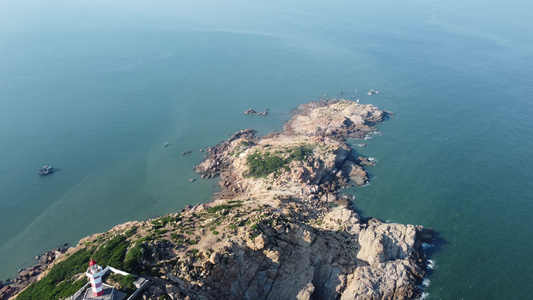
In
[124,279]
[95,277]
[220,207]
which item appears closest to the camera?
[95,277]

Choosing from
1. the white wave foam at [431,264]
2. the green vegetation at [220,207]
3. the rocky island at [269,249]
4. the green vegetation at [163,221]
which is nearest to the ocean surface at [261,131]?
the white wave foam at [431,264]

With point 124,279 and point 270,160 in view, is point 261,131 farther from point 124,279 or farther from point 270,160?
point 124,279

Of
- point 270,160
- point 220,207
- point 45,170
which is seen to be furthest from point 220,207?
point 45,170

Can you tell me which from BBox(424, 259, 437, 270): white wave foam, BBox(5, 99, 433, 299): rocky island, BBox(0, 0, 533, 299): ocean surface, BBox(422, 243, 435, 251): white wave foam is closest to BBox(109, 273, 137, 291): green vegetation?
BBox(5, 99, 433, 299): rocky island

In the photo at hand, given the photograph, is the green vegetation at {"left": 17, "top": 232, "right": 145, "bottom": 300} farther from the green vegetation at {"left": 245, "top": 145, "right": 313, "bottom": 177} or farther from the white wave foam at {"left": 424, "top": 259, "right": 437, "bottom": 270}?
the white wave foam at {"left": 424, "top": 259, "right": 437, "bottom": 270}

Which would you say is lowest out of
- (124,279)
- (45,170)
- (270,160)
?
(45,170)

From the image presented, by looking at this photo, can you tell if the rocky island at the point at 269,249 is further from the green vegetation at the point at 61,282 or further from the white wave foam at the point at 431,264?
the white wave foam at the point at 431,264

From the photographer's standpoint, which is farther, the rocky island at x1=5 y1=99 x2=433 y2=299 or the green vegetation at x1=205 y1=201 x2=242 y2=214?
the green vegetation at x1=205 y1=201 x2=242 y2=214

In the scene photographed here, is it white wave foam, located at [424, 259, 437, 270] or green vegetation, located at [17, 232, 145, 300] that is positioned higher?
green vegetation, located at [17, 232, 145, 300]
